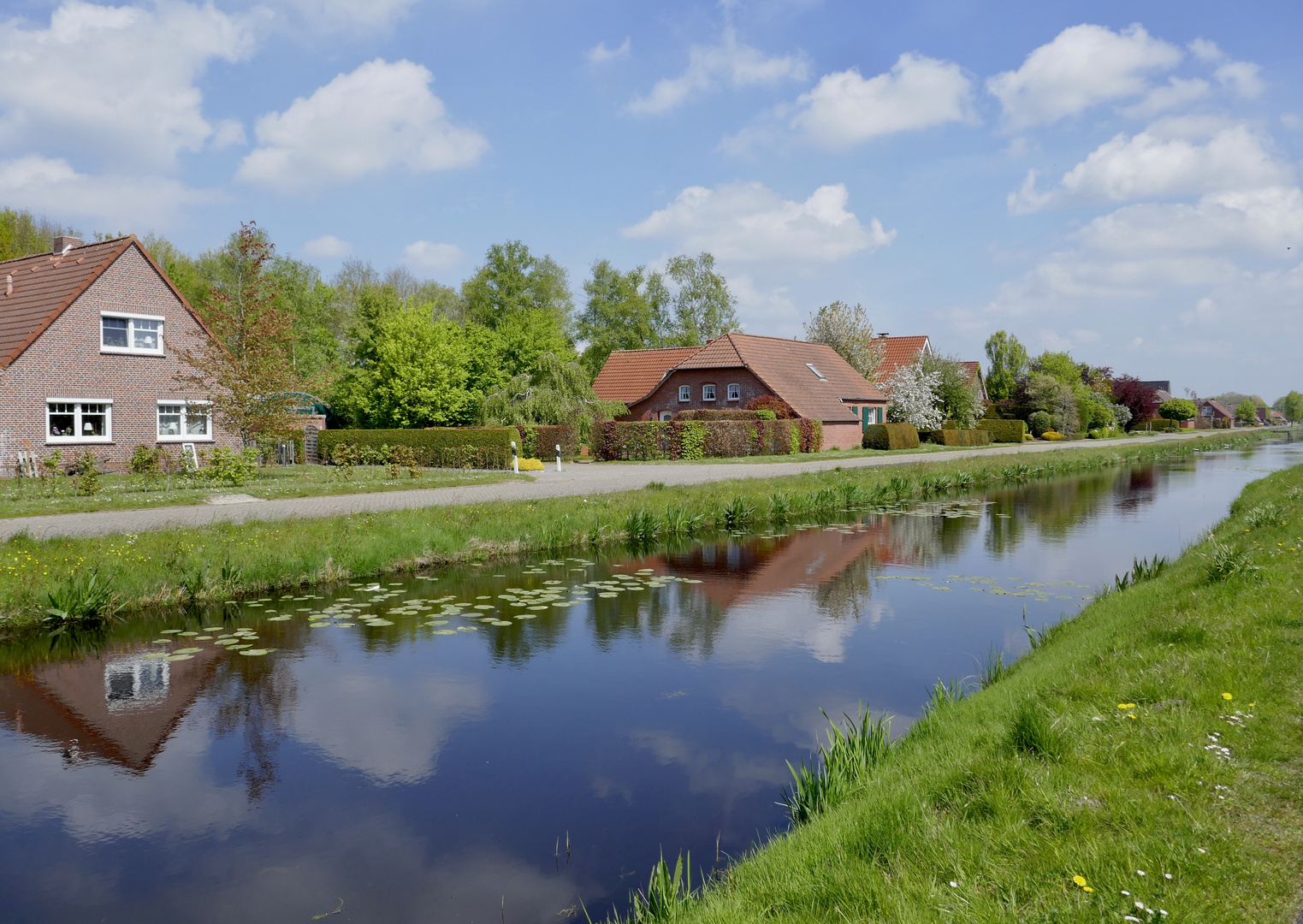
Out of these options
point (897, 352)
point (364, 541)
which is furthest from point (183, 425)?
point (897, 352)

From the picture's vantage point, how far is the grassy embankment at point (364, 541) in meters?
10.7

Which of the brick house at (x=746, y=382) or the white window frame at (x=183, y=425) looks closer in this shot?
the white window frame at (x=183, y=425)

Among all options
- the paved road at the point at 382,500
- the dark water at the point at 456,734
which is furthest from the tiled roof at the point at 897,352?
the dark water at the point at 456,734

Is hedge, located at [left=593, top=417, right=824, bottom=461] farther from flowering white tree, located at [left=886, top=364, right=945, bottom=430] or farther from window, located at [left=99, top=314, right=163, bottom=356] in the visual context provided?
flowering white tree, located at [left=886, top=364, right=945, bottom=430]

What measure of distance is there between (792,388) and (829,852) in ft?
132

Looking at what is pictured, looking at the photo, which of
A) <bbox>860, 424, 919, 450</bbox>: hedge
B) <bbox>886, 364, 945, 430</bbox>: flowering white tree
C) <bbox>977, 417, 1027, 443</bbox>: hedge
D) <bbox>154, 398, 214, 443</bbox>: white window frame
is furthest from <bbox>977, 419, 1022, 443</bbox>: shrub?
<bbox>154, 398, 214, 443</bbox>: white window frame

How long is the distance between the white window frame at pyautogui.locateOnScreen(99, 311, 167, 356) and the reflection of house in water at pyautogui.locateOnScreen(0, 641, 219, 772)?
2318 cm

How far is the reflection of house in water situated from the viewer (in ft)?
22.8

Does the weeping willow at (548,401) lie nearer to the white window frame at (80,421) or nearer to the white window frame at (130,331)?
the white window frame at (130,331)

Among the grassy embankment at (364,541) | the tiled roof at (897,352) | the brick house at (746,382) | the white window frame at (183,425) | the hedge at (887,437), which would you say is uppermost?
the tiled roof at (897,352)

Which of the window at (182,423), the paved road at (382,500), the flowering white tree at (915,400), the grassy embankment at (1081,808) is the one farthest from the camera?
the flowering white tree at (915,400)

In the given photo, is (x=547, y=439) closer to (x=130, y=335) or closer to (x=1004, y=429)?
A: (x=130, y=335)

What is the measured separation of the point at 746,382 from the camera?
1720 inches

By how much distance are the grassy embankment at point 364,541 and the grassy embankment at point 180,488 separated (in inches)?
197
